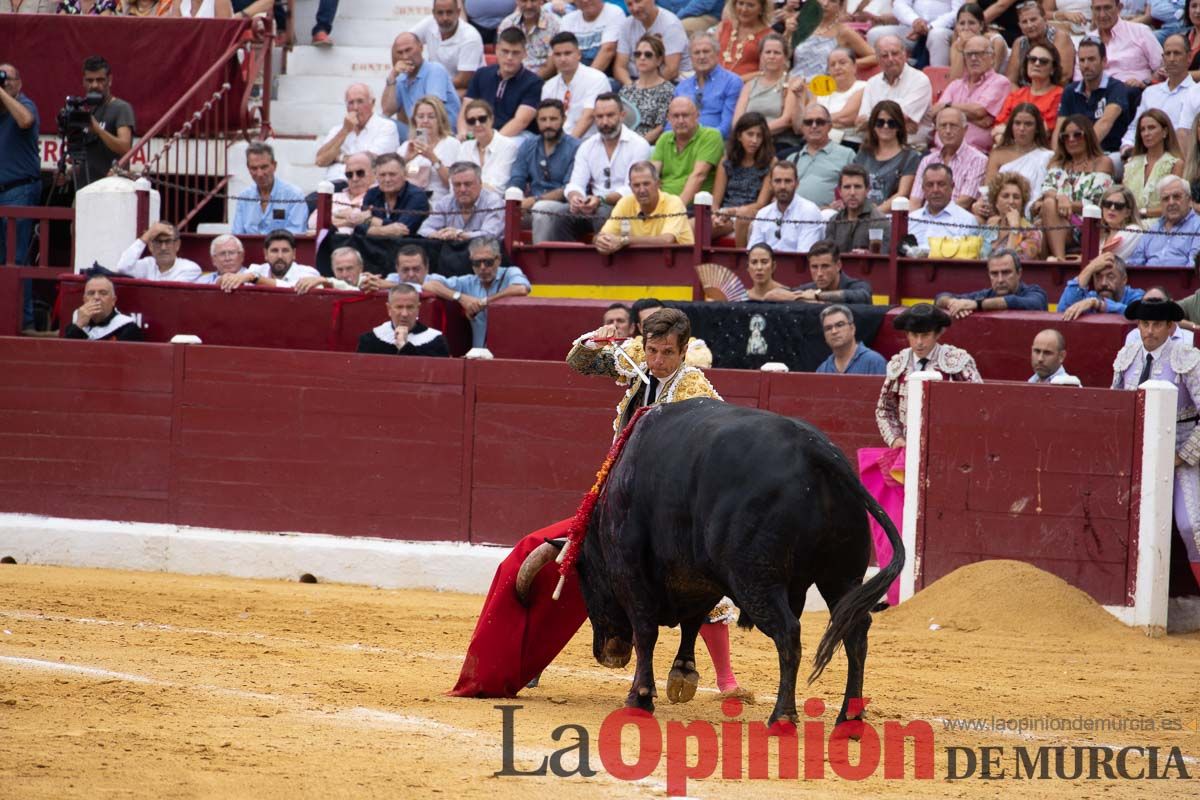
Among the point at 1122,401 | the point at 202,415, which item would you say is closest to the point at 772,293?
the point at 1122,401

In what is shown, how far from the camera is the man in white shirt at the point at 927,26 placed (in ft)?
39.9

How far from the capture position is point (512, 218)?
1095 cm

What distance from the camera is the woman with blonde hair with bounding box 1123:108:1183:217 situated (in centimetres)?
981

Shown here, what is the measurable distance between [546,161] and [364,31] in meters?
3.94

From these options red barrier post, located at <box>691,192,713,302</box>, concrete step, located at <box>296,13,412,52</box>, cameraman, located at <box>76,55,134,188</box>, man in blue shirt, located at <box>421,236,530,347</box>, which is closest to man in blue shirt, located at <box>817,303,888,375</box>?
red barrier post, located at <box>691,192,713,302</box>

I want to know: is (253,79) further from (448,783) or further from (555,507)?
(448,783)

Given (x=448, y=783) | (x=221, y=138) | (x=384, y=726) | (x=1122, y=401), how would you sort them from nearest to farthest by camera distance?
(x=448, y=783) → (x=384, y=726) → (x=1122, y=401) → (x=221, y=138)

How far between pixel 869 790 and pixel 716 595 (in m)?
1.25

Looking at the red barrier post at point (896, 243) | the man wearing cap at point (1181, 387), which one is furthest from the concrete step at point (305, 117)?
the man wearing cap at point (1181, 387)

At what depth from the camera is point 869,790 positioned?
462cm

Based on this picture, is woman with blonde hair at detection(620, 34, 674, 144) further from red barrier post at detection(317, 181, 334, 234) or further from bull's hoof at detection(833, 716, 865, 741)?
bull's hoof at detection(833, 716, 865, 741)

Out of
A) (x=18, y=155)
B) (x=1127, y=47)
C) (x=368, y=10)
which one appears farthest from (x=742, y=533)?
(x=368, y=10)

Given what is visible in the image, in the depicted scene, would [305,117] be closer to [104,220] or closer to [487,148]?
[487,148]

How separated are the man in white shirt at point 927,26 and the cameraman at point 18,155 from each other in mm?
6085
